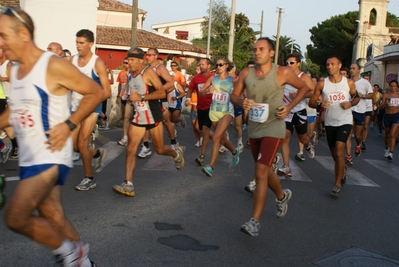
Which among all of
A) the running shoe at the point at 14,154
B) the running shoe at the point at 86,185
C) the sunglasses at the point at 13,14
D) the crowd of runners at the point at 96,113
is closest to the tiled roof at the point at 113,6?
the crowd of runners at the point at 96,113

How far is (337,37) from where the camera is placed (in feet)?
220

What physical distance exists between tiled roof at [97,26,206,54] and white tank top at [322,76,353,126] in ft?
136

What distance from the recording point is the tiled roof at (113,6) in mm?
55781

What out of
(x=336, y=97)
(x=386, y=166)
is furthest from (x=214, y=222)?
(x=386, y=166)

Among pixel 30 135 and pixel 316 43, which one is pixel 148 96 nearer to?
pixel 30 135

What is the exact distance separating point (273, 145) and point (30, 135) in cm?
279

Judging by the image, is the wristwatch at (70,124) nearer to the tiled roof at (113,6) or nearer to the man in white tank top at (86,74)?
the man in white tank top at (86,74)

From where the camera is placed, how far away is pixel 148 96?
7.16 meters

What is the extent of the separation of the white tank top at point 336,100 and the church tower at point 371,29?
161ft

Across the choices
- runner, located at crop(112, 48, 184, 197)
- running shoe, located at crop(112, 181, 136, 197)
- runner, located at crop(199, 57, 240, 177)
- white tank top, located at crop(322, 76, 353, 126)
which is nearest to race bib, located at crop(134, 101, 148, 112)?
runner, located at crop(112, 48, 184, 197)

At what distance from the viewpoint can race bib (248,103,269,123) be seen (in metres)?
5.71

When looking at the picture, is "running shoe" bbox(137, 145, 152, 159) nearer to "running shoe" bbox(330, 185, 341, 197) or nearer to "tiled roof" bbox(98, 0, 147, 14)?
"running shoe" bbox(330, 185, 341, 197)

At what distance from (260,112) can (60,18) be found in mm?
22619

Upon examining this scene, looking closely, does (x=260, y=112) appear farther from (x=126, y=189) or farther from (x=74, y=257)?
(x=74, y=257)
